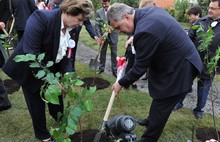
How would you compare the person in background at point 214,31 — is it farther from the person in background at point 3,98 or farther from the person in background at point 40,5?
the person in background at point 40,5

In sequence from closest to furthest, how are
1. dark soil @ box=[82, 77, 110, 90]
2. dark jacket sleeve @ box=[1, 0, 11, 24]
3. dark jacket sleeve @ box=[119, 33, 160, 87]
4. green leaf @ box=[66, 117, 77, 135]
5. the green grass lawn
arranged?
green leaf @ box=[66, 117, 77, 135] → dark jacket sleeve @ box=[119, 33, 160, 87] → the green grass lawn → dark jacket sleeve @ box=[1, 0, 11, 24] → dark soil @ box=[82, 77, 110, 90]

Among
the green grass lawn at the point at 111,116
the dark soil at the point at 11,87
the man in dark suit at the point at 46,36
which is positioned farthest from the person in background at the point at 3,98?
the man in dark suit at the point at 46,36

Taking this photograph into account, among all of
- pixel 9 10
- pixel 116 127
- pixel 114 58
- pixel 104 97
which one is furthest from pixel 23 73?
pixel 114 58

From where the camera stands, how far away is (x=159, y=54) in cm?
232

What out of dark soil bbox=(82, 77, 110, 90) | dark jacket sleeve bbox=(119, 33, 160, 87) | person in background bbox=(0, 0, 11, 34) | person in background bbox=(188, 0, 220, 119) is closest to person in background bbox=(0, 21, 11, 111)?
person in background bbox=(0, 0, 11, 34)

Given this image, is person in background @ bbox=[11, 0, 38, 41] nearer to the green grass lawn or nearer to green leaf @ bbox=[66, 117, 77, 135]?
the green grass lawn

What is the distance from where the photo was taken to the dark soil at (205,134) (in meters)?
Answer: 3.33

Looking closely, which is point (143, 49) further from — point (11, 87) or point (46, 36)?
point (11, 87)

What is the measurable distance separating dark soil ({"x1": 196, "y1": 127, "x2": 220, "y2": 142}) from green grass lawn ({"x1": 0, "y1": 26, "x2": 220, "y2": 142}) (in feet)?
0.36

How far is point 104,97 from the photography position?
4.31m

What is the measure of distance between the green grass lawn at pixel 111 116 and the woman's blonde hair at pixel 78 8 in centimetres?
173

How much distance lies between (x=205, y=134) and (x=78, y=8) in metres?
2.46

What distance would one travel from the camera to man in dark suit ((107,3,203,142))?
2.17 metres

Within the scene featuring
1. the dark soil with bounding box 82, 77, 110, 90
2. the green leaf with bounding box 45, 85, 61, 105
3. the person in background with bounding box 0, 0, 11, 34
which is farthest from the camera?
the dark soil with bounding box 82, 77, 110, 90
